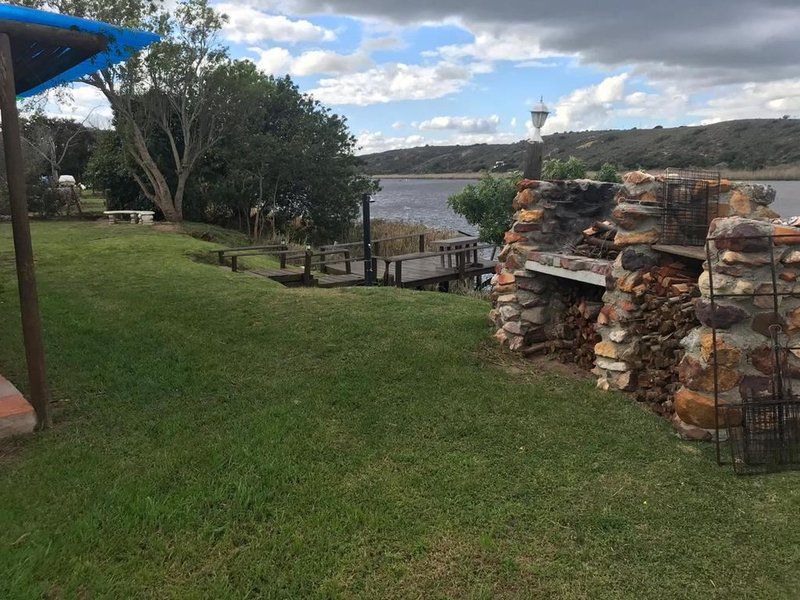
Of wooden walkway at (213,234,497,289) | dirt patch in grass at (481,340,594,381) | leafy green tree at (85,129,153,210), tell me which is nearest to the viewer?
dirt patch in grass at (481,340,594,381)

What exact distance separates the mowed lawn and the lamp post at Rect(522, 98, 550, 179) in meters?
2.35

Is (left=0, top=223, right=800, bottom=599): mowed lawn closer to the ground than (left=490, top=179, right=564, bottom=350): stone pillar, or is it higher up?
closer to the ground

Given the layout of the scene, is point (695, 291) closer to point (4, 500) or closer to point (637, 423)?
point (637, 423)

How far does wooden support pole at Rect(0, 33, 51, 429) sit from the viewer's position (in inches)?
149

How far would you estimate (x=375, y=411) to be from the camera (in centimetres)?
439

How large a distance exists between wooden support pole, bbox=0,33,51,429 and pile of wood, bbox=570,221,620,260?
447 cm

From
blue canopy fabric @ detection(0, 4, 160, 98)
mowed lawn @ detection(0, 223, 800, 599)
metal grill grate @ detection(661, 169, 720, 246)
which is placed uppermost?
blue canopy fabric @ detection(0, 4, 160, 98)

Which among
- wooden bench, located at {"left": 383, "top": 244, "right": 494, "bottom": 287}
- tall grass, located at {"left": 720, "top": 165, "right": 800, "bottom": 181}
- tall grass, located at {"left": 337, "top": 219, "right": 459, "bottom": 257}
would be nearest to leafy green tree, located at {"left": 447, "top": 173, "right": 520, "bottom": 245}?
wooden bench, located at {"left": 383, "top": 244, "right": 494, "bottom": 287}

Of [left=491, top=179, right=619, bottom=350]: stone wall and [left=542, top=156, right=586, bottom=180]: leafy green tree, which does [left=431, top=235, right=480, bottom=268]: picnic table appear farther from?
[left=491, top=179, right=619, bottom=350]: stone wall

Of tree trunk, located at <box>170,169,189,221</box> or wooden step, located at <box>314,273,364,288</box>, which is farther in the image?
tree trunk, located at <box>170,169,189,221</box>


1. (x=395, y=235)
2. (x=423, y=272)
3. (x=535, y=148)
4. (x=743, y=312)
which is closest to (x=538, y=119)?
(x=535, y=148)

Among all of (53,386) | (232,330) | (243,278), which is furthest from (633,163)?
(53,386)

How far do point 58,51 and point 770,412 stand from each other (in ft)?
18.9

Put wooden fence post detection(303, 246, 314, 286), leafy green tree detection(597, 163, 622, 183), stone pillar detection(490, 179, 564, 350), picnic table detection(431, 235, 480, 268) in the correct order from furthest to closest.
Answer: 1. picnic table detection(431, 235, 480, 268)
2. leafy green tree detection(597, 163, 622, 183)
3. wooden fence post detection(303, 246, 314, 286)
4. stone pillar detection(490, 179, 564, 350)
